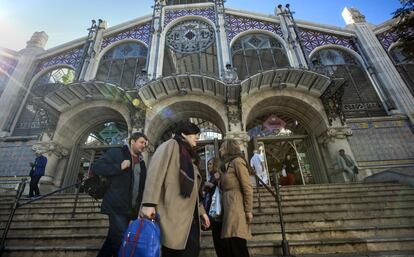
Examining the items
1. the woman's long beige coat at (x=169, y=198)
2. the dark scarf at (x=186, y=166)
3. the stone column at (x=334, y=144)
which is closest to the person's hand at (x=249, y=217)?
the woman's long beige coat at (x=169, y=198)

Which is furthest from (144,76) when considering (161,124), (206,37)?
(206,37)

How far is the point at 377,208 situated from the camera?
462cm

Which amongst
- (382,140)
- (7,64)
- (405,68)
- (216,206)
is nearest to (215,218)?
(216,206)

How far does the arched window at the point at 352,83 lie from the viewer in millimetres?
10509

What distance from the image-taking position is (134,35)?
14.1m

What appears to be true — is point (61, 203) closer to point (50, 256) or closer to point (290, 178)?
point (50, 256)

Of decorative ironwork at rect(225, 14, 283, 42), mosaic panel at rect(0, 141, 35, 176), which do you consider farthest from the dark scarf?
decorative ironwork at rect(225, 14, 283, 42)

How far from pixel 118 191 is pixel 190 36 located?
505 inches

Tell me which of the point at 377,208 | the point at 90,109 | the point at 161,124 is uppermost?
the point at 90,109

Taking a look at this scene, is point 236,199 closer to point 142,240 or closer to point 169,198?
point 169,198

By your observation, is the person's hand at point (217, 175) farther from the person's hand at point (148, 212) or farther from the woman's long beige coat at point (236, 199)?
the person's hand at point (148, 212)

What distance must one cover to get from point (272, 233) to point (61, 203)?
5.71m

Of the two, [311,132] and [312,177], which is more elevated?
[311,132]

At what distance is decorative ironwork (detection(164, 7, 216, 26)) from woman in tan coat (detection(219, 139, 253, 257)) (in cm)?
1361
